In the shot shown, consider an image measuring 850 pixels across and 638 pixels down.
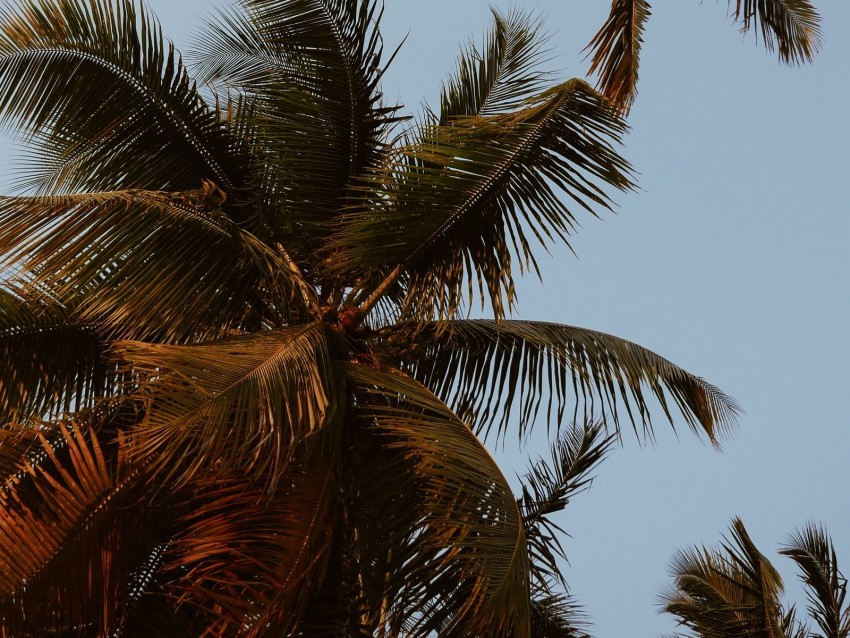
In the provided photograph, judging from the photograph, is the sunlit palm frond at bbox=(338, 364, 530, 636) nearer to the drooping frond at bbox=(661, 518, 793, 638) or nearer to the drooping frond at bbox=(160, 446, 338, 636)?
the drooping frond at bbox=(160, 446, 338, 636)

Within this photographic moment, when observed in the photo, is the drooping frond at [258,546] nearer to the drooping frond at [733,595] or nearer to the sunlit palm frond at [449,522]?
the sunlit palm frond at [449,522]

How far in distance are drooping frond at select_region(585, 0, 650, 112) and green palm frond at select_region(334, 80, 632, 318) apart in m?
1.14

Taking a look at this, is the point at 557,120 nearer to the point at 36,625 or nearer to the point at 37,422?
the point at 37,422

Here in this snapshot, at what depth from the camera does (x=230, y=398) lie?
14.6 ft

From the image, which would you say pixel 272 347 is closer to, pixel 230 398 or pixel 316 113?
pixel 230 398

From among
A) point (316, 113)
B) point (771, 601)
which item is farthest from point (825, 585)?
point (316, 113)

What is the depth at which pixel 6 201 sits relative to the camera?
16.0 ft

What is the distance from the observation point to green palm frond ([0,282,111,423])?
20.9 ft

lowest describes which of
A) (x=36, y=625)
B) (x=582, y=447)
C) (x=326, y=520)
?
(x=36, y=625)

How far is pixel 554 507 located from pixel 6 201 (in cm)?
492

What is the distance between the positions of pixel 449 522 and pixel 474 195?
5.71ft

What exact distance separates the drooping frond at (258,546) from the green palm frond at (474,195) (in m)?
1.16

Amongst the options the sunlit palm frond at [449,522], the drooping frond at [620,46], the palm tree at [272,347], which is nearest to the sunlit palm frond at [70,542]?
the palm tree at [272,347]

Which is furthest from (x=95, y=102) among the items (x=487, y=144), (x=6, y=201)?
(x=487, y=144)
